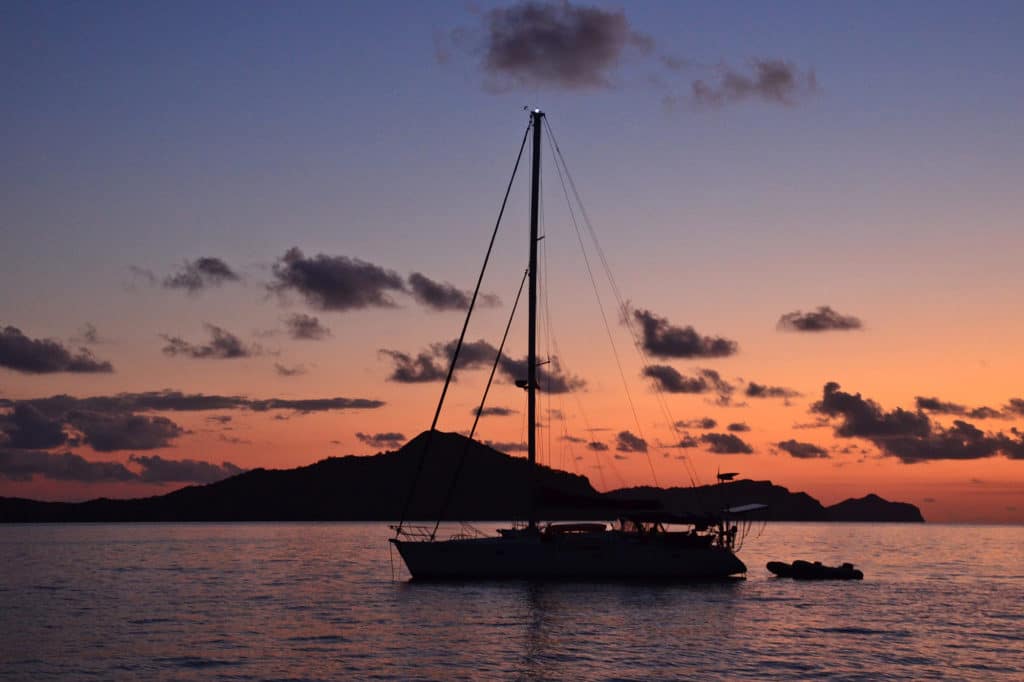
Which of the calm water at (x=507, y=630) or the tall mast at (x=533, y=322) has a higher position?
the tall mast at (x=533, y=322)

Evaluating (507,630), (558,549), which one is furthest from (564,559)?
(507,630)

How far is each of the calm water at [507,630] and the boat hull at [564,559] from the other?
4.08 ft

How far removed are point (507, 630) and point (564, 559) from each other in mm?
13190

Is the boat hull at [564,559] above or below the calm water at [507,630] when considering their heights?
above

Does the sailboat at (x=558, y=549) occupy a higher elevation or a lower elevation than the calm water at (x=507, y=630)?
higher

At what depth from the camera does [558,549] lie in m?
62.0

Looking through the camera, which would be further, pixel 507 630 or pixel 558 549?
pixel 558 549

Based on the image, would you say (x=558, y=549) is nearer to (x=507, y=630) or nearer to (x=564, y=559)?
(x=564, y=559)

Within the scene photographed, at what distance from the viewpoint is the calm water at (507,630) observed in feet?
132

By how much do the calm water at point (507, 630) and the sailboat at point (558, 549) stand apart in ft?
4.69

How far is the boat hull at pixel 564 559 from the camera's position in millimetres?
61781

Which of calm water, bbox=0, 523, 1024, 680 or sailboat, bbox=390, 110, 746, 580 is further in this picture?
sailboat, bbox=390, 110, 746, 580

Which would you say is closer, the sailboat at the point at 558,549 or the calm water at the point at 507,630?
the calm water at the point at 507,630

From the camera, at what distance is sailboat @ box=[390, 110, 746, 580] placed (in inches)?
2430
